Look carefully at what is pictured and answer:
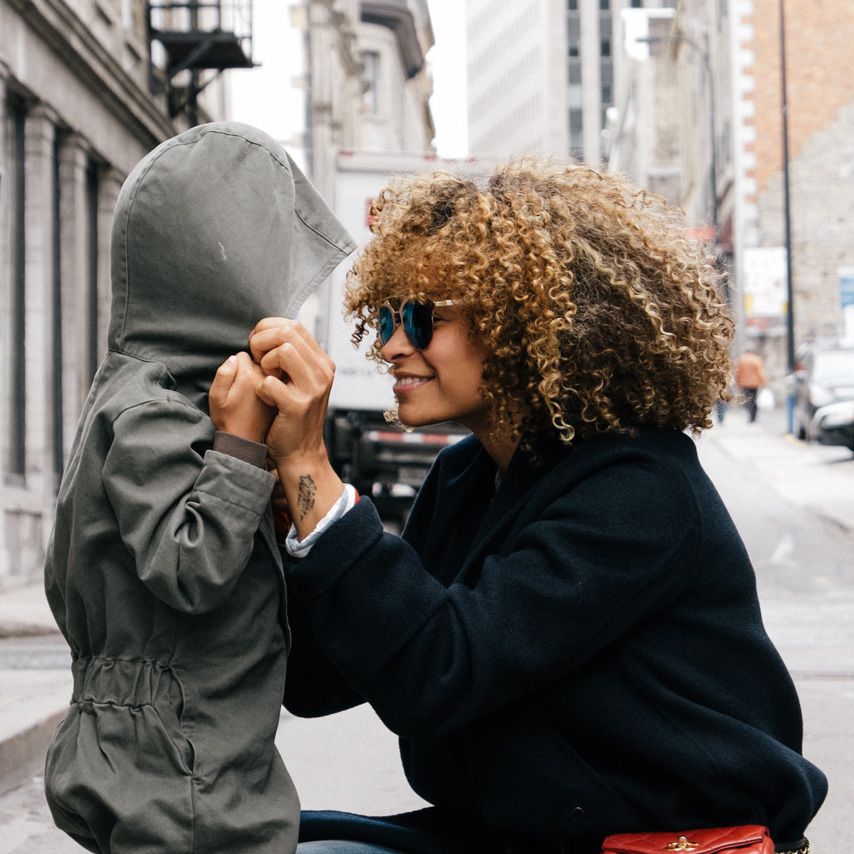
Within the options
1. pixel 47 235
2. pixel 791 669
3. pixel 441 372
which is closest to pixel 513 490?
pixel 441 372

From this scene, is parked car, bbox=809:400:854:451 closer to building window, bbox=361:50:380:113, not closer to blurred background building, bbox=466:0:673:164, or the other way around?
building window, bbox=361:50:380:113

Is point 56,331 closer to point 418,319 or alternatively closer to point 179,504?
point 418,319

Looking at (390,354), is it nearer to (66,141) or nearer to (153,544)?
(153,544)

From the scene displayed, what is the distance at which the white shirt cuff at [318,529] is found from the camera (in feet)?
6.70

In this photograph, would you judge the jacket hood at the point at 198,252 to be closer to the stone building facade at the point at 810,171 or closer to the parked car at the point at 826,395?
the parked car at the point at 826,395

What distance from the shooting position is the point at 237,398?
1.96 metres

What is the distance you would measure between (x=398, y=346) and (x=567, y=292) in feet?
0.95

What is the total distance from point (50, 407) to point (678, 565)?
13.3 meters

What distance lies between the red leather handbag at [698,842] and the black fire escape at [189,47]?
17868 mm

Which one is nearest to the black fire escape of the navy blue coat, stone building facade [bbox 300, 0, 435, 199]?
stone building facade [bbox 300, 0, 435, 199]

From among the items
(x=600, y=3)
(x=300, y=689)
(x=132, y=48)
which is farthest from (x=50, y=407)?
(x=600, y=3)

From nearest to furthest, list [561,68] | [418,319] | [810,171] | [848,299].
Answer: [418,319] → [848,299] → [810,171] → [561,68]

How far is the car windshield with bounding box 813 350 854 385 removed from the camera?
24422 mm

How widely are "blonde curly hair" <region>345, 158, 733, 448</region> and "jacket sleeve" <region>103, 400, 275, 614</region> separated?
48cm
